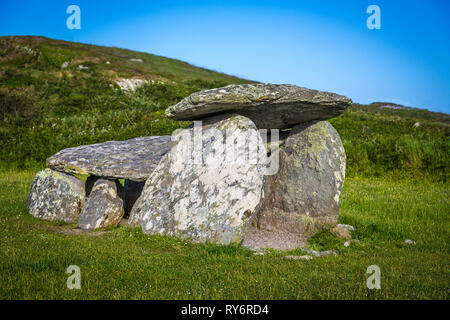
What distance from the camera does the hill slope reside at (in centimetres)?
1730

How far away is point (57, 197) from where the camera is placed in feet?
30.0

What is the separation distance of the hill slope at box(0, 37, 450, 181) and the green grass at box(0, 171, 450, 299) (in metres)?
8.10

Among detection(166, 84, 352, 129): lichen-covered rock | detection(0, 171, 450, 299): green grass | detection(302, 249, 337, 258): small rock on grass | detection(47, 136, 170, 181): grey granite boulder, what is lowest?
detection(302, 249, 337, 258): small rock on grass

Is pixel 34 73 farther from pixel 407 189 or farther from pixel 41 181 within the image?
pixel 407 189

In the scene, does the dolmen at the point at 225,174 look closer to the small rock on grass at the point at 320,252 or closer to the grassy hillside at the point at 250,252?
the grassy hillside at the point at 250,252

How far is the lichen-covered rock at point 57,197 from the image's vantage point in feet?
29.6

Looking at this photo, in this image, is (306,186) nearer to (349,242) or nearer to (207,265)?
(349,242)

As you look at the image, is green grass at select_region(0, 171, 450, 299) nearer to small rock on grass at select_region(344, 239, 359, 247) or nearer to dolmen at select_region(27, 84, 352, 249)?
small rock on grass at select_region(344, 239, 359, 247)

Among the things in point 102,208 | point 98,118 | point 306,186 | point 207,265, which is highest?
point 98,118

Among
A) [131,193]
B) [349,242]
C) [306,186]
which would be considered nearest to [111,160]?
[131,193]

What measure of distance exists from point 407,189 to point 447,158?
3566mm

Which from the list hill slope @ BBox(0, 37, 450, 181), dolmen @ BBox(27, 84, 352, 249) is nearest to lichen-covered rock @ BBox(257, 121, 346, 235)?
dolmen @ BBox(27, 84, 352, 249)

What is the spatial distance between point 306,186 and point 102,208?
4949 millimetres
